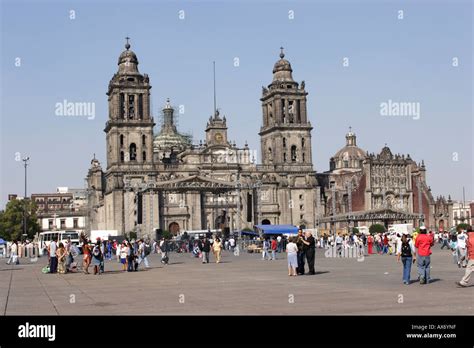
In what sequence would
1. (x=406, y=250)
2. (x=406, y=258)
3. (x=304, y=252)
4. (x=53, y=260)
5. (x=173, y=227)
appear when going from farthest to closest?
(x=173, y=227), (x=53, y=260), (x=304, y=252), (x=406, y=250), (x=406, y=258)

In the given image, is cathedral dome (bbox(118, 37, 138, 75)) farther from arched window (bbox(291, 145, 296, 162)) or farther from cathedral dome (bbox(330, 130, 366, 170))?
cathedral dome (bbox(330, 130, 366, 170))

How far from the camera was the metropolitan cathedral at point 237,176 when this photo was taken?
326 ft

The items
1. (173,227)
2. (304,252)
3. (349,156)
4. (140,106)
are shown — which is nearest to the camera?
(304,252)

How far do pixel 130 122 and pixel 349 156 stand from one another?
165 feet

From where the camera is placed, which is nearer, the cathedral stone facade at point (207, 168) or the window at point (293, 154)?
the cathedral stone facade at point (207, 168)

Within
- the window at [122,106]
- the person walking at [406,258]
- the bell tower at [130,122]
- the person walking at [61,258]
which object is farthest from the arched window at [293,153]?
the person walking at [406,258]

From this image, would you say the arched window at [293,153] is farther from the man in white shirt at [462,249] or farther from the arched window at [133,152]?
the man in white shirt at [462,249]

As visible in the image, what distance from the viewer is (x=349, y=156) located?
138500 millimetres

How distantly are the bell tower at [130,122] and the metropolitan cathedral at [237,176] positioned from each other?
122 millimetres

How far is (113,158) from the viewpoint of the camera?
9994cm

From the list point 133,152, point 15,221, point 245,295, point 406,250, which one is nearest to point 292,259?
point 406,250

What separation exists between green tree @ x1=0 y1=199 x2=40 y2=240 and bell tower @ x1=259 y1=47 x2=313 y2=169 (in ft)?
106

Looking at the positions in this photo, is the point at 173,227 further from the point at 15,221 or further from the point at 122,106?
A: the point at 15,221
